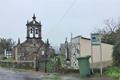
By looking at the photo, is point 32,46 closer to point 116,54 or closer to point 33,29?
point 33,29

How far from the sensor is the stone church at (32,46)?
83500 mm

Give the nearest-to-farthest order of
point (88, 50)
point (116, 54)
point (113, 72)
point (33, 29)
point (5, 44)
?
point (113, 72)
point (116, 54)
point (88, 50)
point (33, 29)
point (5, 44)

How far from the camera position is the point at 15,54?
8756 cm

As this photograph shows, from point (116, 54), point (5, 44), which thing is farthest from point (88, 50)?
point (5, 44)

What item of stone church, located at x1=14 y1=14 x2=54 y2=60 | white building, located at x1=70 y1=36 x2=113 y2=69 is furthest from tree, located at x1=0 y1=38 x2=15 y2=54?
white building, located at x1=70 y1=36 x2=113 y2=69

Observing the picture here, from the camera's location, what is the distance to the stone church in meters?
83.5

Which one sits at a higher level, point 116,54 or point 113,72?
point 116,54

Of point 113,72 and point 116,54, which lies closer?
point 113,72

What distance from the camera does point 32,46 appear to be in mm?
86000

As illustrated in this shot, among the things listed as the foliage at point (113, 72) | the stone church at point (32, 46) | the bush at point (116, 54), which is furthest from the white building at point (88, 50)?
the stone church at point (32, 46)

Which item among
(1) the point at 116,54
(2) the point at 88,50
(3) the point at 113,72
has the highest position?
(2) the point at 88,50

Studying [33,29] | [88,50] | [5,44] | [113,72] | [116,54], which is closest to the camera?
[113,72]

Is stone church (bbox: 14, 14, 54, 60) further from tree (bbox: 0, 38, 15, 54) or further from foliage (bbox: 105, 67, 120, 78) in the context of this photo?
foliage (bbox: 105, 67, 120, 78)

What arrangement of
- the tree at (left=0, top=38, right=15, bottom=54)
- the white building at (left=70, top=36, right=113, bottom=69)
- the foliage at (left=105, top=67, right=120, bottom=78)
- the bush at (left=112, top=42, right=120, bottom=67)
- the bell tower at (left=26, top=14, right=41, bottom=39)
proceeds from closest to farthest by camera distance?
1. the foliage at (left=105, top=67, right=120, bottom=78)
2. the bush at (left=112, top=42, right=120, bottom=67)
3. the white building at (left=70, top=36, right=113, bottom=69)
4. the bell tower at (left=26, top=14, right=41, bottom=39)
5. the tree at (left=0, top=38, right=15, bottom=54)
